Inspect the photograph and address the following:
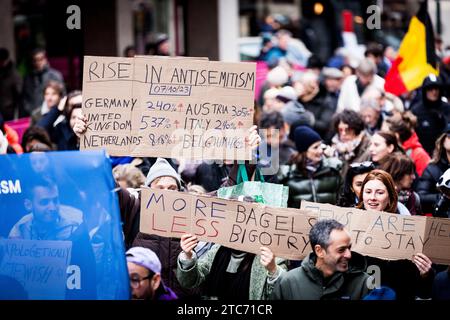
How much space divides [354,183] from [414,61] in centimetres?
390

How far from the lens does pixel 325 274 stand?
5.64m

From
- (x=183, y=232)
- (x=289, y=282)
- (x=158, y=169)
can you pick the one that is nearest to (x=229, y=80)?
(x=158, y=169)

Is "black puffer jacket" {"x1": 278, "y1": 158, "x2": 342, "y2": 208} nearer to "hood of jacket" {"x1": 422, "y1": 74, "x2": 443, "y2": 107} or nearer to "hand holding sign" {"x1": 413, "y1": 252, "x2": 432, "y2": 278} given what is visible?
"hood of jacket" {"x1": 422, "y1": 74, "x2": 443, "y2": 107}

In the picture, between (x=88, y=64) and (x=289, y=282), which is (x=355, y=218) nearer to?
→ (x=289, y=282)

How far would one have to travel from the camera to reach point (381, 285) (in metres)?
6.12

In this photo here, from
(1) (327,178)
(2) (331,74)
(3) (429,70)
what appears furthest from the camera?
(2) (331,74)

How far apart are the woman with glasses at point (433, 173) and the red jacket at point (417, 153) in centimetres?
80

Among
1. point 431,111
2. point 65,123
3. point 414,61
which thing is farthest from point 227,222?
point 414,61

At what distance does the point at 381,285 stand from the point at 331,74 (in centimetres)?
756

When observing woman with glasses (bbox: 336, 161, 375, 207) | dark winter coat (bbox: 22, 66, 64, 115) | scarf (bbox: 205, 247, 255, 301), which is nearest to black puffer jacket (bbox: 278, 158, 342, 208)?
woman with glasses (bbox: 336, 161, 375, 207)

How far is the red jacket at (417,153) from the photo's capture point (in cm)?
919

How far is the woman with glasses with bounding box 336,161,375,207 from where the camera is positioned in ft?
Answer: 24.6

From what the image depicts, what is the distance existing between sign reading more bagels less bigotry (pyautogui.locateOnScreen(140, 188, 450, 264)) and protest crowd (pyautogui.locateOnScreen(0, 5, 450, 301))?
79 millimetres

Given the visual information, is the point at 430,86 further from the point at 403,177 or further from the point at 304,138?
the point at 403,177
